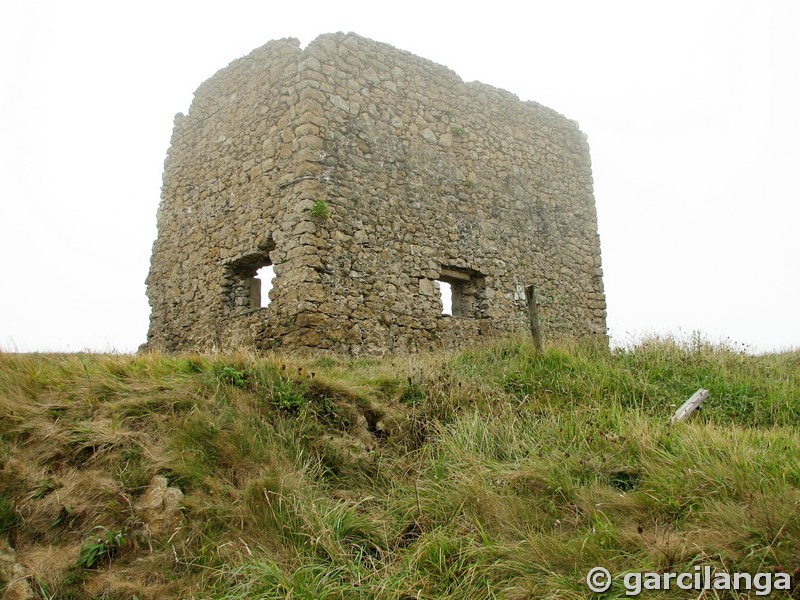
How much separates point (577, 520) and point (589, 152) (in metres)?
9.94

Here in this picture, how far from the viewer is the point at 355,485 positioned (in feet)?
12.6

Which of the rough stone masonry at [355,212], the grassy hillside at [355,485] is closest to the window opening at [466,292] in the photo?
the rough stone masonry at [355,212]

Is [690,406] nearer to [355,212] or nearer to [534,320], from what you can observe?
[534,320]

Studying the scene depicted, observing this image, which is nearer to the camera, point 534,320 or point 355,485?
point 355,485

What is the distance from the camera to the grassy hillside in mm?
2742

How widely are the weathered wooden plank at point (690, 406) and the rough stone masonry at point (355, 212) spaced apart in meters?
3.50

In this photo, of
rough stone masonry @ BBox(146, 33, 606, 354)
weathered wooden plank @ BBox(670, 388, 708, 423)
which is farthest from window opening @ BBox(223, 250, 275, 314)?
weathered wooden plank @ BBox(670, 388, 708, 423)

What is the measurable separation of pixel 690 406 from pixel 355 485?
2.93 metres

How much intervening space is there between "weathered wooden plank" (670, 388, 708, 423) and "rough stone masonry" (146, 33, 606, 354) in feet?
11.5

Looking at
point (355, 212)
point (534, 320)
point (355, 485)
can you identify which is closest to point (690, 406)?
point (534, 320)

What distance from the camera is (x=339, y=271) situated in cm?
739

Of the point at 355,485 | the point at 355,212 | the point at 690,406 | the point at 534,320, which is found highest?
the point at 355,212

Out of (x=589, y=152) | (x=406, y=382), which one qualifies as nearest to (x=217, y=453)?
(x=406, y=382)

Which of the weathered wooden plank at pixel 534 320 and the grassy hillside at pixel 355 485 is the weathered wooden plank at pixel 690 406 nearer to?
the grassy hillside at pixel 355 485
